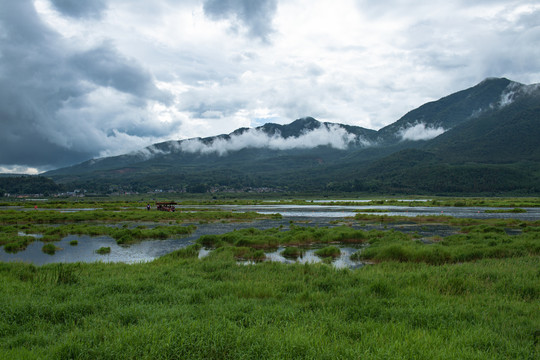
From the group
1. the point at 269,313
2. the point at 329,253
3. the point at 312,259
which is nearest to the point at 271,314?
the point at 269,313

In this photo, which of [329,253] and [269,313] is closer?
[269,313]

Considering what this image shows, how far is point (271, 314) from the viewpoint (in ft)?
35.1

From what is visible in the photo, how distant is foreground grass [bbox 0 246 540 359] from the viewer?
26.1 ft

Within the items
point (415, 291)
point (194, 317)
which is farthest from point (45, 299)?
point (415, 291)

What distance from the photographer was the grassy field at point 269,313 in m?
7.96

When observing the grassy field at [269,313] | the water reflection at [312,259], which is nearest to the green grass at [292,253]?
the water reflection at [312,259]

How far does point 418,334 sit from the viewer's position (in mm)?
8742

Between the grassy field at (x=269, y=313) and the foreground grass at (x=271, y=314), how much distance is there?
0.04 metres

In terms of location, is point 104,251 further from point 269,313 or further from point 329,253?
point 269,313

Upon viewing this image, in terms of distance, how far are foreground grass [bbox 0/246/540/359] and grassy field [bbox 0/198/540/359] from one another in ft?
0.14

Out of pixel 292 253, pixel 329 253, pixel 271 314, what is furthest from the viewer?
pixel 292 253

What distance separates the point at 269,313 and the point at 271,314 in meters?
0.08

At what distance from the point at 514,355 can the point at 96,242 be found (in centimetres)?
3735

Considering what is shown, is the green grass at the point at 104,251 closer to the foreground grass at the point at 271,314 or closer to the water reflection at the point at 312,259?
the water reflection at the point at 312,259
